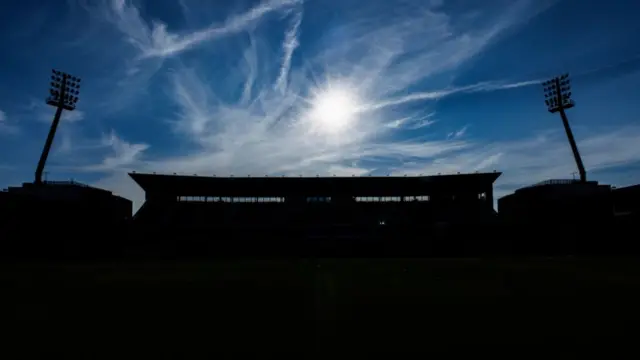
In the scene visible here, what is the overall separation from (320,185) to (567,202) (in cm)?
3551

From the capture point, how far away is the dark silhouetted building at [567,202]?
171ft

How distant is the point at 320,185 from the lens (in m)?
63.4

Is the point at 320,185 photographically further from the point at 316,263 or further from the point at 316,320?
the point at 316,320

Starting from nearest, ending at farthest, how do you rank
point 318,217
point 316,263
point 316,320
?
point 316,320 < point 316,263 < point 318,217

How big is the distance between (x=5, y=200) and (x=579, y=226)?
70.8 metres

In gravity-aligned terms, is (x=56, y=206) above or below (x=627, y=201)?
below

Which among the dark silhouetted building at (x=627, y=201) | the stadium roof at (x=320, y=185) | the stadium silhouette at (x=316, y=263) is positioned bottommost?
the stadium silhouette at (x=316, y=263)

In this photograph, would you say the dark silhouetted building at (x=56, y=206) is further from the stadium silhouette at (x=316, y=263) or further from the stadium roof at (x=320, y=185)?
the stadium roof at (x=320, y=185)

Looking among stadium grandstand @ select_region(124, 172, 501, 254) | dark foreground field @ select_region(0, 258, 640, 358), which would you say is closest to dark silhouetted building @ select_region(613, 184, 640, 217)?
stadium grandstand @ select_region(124, 172, 501, 254)

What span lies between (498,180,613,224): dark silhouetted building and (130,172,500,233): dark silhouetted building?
21.5ft

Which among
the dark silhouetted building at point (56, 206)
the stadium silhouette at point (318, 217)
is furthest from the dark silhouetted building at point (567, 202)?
the dark silhouetted building at point (56, 206)

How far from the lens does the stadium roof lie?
203 feet

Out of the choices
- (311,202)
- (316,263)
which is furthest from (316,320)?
(311,202)

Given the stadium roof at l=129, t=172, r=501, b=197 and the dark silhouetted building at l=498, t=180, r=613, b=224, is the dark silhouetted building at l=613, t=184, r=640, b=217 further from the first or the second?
the stadium roof at l=129, t=172, r=501, b=197
